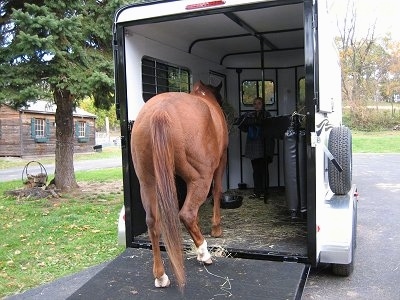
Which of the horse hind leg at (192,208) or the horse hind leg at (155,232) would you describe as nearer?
the horse hind leg at (155,232)

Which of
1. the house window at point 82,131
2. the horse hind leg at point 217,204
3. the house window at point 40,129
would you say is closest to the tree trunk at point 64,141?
the horse hind leg at point 217,204

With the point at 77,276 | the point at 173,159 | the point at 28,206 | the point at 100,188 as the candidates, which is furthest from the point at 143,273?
the point at 100,188

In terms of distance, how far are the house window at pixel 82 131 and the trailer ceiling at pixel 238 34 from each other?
2380cm

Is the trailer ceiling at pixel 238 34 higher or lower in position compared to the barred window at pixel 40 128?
higher

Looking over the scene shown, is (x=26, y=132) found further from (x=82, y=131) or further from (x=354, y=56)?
(x=354, y=56)

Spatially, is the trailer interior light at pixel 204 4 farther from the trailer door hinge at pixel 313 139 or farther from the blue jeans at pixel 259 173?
the blue jeans at pixel 259 173

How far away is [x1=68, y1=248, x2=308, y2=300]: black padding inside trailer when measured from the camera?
10.0 ft

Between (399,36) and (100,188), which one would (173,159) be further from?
(399,36)

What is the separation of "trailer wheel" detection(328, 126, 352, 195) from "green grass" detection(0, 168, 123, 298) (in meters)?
2.96

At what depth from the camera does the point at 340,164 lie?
467 centimetres

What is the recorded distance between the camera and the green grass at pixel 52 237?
15.6ft

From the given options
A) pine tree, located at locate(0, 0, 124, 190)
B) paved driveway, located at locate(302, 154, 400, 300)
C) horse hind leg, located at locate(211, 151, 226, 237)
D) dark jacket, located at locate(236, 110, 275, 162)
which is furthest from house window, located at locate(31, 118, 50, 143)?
horse hind leg, located at locate(211, 151, 226, 237)

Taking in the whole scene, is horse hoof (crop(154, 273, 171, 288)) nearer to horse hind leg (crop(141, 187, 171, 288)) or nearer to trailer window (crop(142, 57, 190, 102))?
horse hind leg (crop(141, 187, 171, 288))

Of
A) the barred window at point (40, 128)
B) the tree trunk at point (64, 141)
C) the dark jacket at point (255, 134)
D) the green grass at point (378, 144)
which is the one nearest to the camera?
the dark jacket at point (255, 134)
